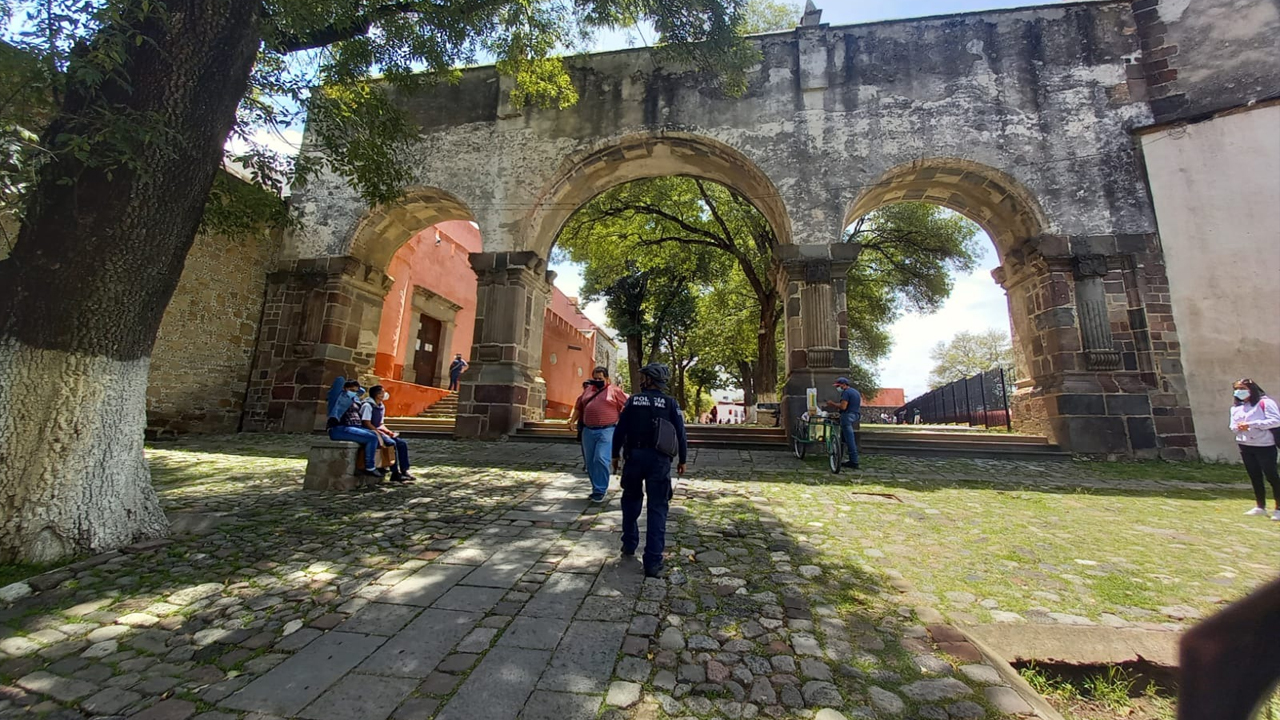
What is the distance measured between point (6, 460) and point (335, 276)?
8.59 meters

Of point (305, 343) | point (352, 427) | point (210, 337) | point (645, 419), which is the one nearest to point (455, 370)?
point (305, 343)

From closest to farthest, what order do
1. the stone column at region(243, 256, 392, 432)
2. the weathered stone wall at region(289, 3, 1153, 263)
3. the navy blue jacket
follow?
the navy blue jacket, the weathered stone wall at region(289, 3, 1153, 263), the stone column at region(243, 256, 392, 432)

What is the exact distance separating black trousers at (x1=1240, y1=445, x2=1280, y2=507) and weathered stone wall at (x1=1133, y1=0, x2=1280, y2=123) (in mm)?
7132

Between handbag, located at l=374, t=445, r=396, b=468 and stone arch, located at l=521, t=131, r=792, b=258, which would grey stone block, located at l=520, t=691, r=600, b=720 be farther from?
stone arch, located at l=521, t=131, r=792, b=258

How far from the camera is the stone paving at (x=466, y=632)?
1882mm

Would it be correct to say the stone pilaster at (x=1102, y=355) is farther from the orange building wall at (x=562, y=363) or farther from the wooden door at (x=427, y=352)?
the wooden door at (x=427, y=352)

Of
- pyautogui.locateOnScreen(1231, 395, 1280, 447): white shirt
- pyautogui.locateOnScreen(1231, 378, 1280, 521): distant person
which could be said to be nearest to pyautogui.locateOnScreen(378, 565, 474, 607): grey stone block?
pyautogui.locateOnScreen(1231, 378, 1280, 521): distant person

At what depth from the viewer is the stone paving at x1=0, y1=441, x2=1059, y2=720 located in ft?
6.17

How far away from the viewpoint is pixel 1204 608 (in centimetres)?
269

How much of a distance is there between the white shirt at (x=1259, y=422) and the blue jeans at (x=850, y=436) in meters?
3.74

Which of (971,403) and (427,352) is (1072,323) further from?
(427,352)

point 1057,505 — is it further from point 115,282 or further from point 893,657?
point 115,282

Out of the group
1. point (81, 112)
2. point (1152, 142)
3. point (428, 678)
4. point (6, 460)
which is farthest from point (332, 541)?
point (1152, 142)

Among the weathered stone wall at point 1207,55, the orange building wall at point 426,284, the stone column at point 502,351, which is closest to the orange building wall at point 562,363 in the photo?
the orange building wall at point 426,284
